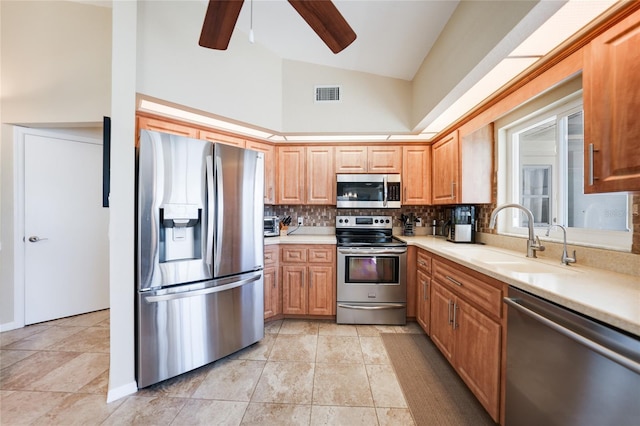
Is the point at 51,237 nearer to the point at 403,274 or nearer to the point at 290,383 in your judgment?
the point at 290,383

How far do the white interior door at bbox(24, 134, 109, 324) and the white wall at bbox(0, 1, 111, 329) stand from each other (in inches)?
5.8

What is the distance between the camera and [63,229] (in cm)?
281

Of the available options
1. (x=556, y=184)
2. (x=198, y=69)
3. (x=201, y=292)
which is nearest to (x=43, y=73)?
(x=198, y=69)

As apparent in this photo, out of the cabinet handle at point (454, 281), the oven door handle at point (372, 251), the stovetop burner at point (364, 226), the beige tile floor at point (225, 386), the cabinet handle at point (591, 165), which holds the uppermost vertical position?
the cabinet handle at point (591, 165)

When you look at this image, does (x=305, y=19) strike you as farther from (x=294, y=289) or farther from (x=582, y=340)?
(x=294, y=289)

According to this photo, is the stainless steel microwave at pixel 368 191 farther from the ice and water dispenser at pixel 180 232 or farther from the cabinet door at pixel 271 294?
the ice and water dispenser at pixel 180 232

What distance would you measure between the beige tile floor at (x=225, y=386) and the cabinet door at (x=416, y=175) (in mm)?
1720

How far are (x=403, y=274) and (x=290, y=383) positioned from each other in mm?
1576

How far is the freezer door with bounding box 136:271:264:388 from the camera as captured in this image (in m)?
1.69

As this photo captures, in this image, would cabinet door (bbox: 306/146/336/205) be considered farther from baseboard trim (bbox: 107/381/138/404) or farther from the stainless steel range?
baseboard trim (bbox: 107/381/138/404)

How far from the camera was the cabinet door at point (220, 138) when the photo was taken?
99.5 inches

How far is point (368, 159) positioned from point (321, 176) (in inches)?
25.7

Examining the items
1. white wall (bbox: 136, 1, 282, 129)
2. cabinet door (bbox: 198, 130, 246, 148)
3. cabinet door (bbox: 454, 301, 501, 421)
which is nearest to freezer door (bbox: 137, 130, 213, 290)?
white wall (bbox: 136, 1, 282, 129)

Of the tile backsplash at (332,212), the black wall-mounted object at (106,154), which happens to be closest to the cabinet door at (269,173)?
the tile backsplash at (332,212)
